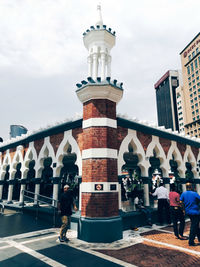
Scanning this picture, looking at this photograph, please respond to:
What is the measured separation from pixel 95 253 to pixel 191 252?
2443mm

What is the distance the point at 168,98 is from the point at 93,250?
389 feet

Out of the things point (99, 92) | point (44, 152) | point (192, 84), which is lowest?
point (44, 152)

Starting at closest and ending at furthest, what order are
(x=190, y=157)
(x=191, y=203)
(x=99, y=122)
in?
(x=191, y=203), (x=99, y=122), (x=190, y=157)

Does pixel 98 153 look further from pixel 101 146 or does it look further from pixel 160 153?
pixel 160 153

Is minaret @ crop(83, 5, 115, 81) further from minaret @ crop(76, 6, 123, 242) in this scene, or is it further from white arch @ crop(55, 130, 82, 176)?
white arch @ crop(55, 130, 82, 176)

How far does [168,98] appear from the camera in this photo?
4478 inches

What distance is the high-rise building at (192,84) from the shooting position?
6719cm

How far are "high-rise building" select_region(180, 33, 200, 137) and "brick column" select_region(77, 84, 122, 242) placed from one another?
66843 mm

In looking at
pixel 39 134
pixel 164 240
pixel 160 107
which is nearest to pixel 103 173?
pixel 164 240

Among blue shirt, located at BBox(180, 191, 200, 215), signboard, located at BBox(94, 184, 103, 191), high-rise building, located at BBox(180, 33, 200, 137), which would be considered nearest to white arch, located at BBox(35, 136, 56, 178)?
signboard, located at BBox(94, 184, 103, 191)

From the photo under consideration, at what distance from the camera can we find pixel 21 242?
558 centimetres

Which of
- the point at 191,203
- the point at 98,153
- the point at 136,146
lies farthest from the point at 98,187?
the point at 136,146

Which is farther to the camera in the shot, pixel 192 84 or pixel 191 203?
pixel 192 84

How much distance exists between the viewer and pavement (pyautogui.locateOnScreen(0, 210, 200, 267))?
4280mm
